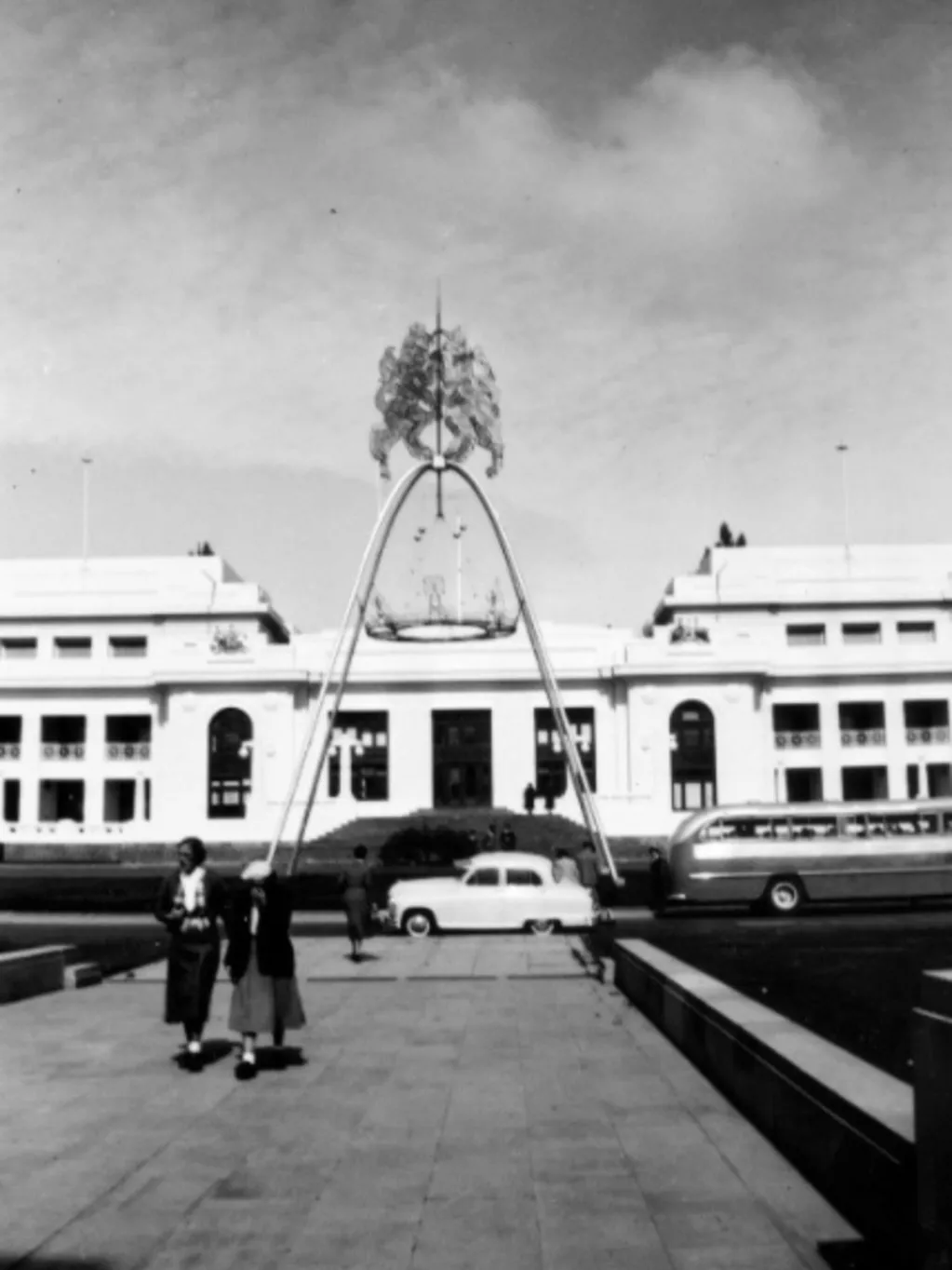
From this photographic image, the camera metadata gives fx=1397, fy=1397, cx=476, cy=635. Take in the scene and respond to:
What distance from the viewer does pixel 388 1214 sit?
622cm

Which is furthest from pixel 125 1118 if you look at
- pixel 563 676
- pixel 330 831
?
pixel 563 676

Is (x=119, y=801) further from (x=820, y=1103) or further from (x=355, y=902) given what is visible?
(x=820, y=1103)

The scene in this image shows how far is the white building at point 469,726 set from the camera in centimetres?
5716

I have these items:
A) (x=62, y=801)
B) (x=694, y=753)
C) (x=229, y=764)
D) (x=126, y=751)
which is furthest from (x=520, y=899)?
(x=62, y=801)

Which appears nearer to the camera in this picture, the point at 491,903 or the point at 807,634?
the point at 491,903

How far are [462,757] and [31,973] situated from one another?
44.2m

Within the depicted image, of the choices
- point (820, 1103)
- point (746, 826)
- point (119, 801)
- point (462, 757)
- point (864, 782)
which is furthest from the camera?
point (119, 801)

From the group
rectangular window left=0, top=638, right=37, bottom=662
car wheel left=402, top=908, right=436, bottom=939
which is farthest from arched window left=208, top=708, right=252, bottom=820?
car wheel left=402, top=908, right=436, bottom=939

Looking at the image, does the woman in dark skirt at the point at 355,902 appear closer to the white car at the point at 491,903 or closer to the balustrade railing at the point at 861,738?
the white car at the point at 491,903

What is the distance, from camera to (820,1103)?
6.34 m

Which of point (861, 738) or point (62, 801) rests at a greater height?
point (861, 738)

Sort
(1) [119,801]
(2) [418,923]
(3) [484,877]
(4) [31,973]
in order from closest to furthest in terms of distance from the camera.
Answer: (4) [31,973] → (2) [418,923] → (3) [484,877] → (1) [119,801]

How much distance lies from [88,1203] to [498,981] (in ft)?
33.8

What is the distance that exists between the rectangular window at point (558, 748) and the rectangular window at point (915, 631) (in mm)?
17775
